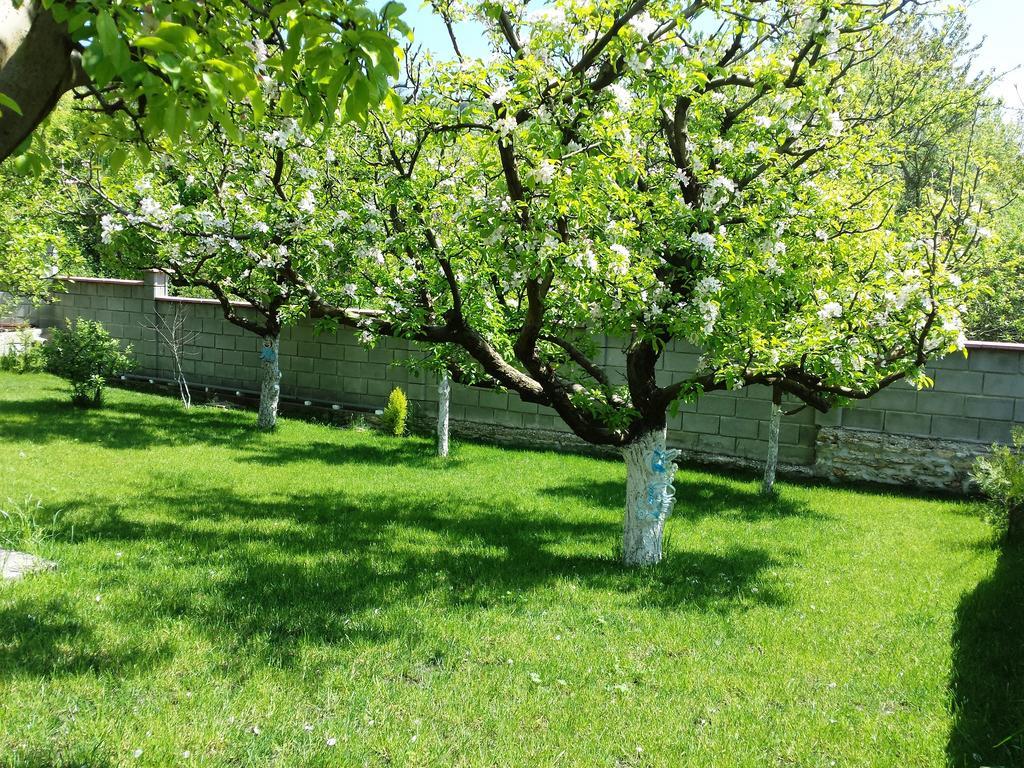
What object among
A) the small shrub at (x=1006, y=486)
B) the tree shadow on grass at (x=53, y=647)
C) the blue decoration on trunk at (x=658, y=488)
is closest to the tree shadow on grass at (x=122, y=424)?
the tree shadow on grass at (x=53, y=647)

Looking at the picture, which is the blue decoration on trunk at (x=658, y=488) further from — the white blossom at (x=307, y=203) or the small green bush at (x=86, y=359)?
the small green bush at (x=86, y=359)

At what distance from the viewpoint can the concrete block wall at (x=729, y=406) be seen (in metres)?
9.02

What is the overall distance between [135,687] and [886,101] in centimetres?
1610

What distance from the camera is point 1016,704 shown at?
3668 mm

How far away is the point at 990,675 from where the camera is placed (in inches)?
160

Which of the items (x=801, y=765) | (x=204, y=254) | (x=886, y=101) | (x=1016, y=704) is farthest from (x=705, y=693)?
(x=886, y=101)

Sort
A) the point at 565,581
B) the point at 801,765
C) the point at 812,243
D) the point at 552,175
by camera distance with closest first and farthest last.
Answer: the point at 801,765, the point at 552,175, the point at 565,581, the point at 812,243

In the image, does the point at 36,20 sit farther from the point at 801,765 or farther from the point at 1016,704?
the point at 1016,704

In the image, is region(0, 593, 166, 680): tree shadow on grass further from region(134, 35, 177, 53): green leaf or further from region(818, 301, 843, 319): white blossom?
region(818, 301, 843, 319): white blossom

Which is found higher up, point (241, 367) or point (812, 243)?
point (812, 243)

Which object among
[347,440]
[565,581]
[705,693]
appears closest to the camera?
[705,693]

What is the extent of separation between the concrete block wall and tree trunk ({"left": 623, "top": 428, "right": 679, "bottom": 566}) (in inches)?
118

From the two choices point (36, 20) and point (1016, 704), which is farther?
point (1016, 704)

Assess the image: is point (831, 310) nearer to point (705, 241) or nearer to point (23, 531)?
point (705, 241)
